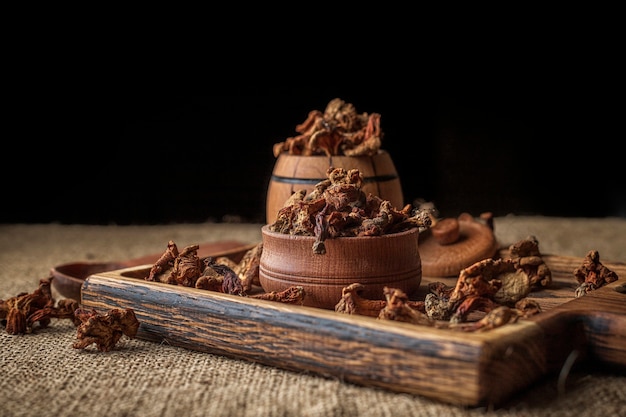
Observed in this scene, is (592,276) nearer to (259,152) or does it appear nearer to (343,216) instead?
(343,216)

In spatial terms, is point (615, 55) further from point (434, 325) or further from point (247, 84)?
point (434, 325)

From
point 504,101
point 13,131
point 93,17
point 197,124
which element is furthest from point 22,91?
point 504,101


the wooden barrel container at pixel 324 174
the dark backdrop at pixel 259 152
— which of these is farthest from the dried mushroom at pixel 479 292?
the dark backdrop at pixel 259 152

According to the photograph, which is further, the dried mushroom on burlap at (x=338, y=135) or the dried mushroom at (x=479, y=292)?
the dried mushroom on burlap at (x=338, y=135)

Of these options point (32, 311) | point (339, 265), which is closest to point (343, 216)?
point (339, 265)

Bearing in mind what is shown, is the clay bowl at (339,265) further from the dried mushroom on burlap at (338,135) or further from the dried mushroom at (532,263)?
the dried mushroom on burlap at (338,135)

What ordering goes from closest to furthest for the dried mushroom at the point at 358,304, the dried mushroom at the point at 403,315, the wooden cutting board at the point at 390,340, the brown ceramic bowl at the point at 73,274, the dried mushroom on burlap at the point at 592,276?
the wooden cutting board at the point at 390,340, the dried mushroom at the point at 403,315, the dried mushroom at the point at 358,304, the dried mushroom on burlap at the point at 592,276, the brown ceramic bowl at the point at 73,274

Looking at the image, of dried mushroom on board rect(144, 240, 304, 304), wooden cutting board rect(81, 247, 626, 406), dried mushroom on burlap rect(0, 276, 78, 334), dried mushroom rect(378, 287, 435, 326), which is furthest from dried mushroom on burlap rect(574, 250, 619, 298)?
dried mushroom on burlap rect(0, 276, 78, 334)
